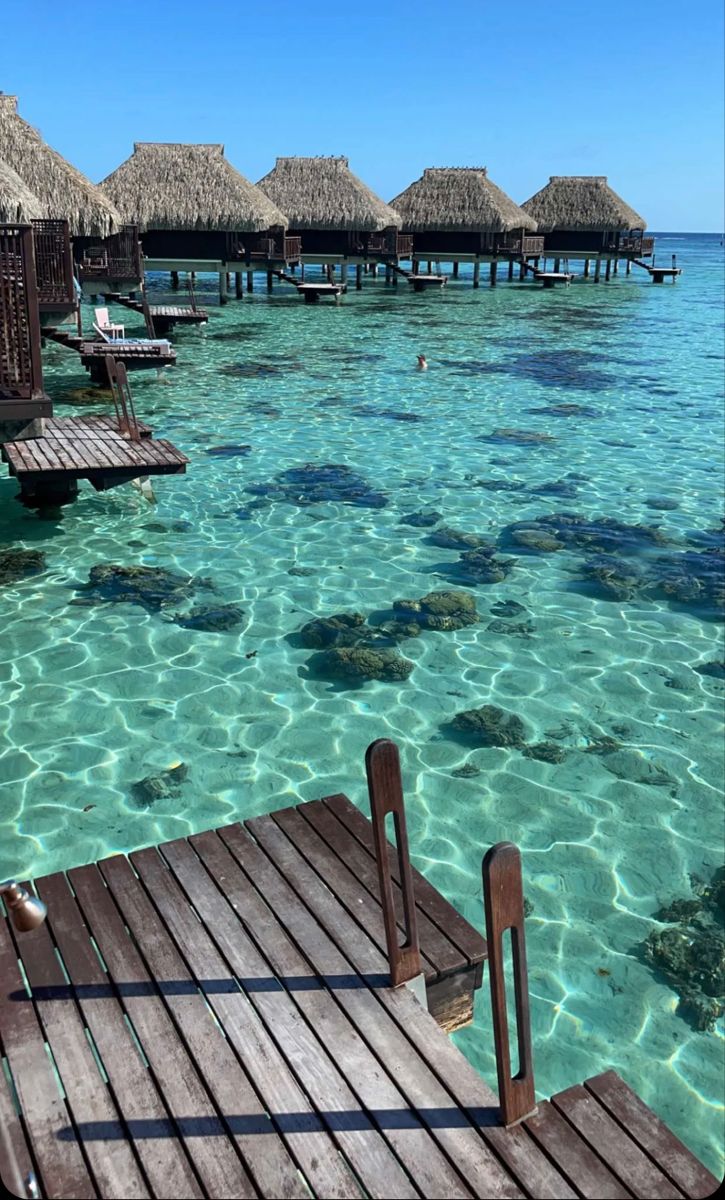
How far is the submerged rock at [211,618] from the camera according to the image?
9031mm

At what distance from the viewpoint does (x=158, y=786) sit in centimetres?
658

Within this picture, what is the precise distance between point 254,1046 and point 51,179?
3054 cm

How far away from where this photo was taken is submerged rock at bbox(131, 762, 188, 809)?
6465mm

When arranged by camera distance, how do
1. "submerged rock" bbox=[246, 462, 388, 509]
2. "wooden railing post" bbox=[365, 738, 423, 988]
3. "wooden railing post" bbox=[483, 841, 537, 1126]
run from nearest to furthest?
"wooden railing post" bbox=[483, 841, 537, 1126]
"wooden railing post" bbox=[365, 738, 423, 988]
"submerged rock" bbox=[246, 462, 388, 509]

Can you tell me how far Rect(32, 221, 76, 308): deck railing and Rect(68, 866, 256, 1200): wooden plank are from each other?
59.5 feet

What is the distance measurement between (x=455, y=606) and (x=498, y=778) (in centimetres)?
300

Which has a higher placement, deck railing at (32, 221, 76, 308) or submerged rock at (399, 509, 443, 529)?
deck railing at (32, 221, 76, 308)

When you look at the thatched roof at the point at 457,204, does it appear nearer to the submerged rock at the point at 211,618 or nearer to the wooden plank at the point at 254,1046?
the submerged rock at the point at 211,618

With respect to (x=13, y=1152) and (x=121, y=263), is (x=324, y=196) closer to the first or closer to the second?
(x=121, y=263)

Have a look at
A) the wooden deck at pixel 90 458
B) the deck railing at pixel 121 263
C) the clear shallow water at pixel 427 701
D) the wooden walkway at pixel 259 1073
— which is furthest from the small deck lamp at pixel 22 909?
the deck railing at pixel 121 263

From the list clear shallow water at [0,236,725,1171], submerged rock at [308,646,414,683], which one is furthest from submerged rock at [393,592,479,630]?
submerged rock at [308,646,414,683]

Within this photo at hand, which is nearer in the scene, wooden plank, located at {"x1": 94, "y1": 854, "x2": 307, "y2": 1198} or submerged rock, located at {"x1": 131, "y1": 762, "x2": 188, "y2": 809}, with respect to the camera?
wooden plank, located at {"x1": 94, "y1": 854, "x2": 307, "y2": 1198}

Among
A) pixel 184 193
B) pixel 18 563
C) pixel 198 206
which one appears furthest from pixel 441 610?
pixel 184 193

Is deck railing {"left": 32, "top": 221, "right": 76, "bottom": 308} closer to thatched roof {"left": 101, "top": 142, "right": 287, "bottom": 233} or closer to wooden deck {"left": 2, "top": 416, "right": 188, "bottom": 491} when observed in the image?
wooden deck {"left": 2, "top": 416, "right": 188, "bottom": 491}
